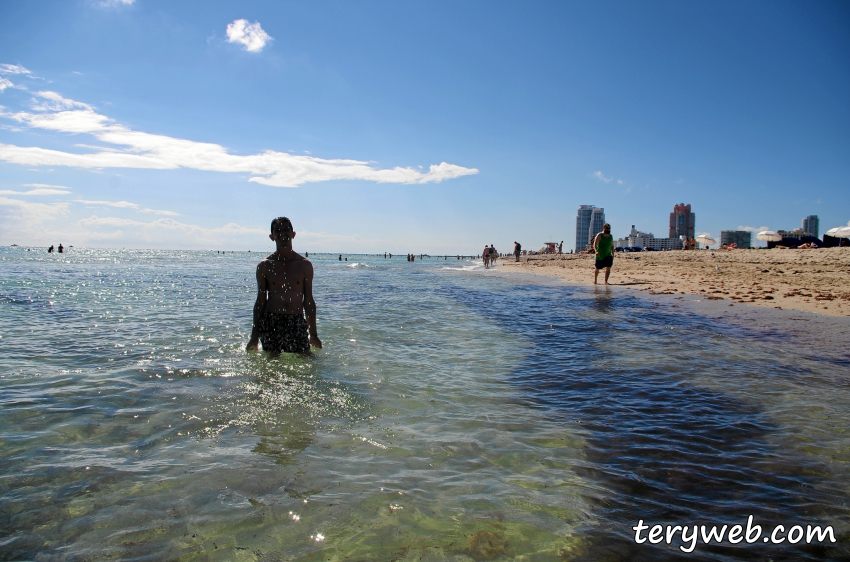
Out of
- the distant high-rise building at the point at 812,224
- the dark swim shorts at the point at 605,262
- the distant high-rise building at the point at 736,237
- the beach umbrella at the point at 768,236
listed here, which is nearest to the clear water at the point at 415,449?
the dark swim shorts at the point at 605,262

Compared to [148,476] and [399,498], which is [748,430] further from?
[148,476]

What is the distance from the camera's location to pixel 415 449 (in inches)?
142

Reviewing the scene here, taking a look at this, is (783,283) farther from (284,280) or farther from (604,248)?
(284,280)

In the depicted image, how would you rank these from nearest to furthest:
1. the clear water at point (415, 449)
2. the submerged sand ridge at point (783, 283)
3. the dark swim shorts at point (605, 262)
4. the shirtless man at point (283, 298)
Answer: the clear water at point (415, 449), the shirtless man at point (283, 298), the submerged sand ridge at point (783, 283), the dark swim shorts at point (605, 262)

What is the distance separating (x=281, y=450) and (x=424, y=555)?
1695 millimetres

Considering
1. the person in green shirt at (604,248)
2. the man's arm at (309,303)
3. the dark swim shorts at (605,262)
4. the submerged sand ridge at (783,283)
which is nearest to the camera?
the man's arm at (309,303)

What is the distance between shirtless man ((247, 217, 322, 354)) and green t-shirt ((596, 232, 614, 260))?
14753 millimetres

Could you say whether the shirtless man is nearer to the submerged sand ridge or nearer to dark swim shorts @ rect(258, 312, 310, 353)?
dark swim shorts @ rect(258, 312, 310, 353)

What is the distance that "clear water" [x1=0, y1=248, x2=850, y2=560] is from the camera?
2445mm

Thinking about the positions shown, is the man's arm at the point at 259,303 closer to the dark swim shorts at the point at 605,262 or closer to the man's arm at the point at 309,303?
the man's arm at the point at 309,303

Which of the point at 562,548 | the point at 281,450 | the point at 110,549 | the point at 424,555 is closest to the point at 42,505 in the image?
the point at 110,549

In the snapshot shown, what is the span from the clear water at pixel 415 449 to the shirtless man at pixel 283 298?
56 cm

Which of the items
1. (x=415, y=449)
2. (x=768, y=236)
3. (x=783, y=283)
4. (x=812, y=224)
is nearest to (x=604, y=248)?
(x=783, y=283)

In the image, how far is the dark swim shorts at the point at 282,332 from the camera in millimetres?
6555
